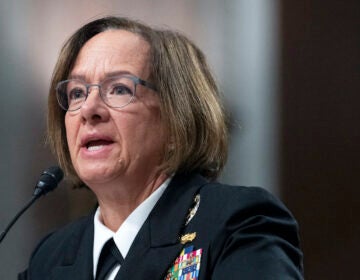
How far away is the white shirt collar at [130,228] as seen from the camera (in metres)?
1.76

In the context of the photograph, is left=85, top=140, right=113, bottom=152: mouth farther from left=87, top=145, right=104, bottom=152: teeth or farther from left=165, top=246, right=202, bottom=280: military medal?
left=165, top=246, right=202, bottom=280: military medal

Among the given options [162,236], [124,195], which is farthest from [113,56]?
[162,236]

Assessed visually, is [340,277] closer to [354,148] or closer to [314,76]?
[354,148]

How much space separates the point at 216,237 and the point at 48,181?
0.57 m

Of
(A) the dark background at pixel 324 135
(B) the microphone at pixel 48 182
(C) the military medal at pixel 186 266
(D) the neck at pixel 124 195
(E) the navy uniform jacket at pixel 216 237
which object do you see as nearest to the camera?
(E) the navy uniform jacket at pixel 216 237

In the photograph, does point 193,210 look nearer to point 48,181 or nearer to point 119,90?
point 119,90

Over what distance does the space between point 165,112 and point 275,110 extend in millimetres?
537

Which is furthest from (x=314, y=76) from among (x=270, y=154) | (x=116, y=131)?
(x=116, y=131)

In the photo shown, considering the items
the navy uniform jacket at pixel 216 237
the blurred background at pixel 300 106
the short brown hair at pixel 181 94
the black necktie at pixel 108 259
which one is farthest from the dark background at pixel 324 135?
the black necktie at pixel 108 259

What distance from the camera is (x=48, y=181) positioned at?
194 cm

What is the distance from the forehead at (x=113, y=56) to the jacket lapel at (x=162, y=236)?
29 centimetres

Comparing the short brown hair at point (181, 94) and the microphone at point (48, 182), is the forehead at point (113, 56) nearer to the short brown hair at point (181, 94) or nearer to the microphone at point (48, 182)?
the short brown hair at point (181, 94)

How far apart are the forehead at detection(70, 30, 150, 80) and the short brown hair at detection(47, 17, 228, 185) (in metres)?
0.02

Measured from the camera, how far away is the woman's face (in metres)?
1.75
